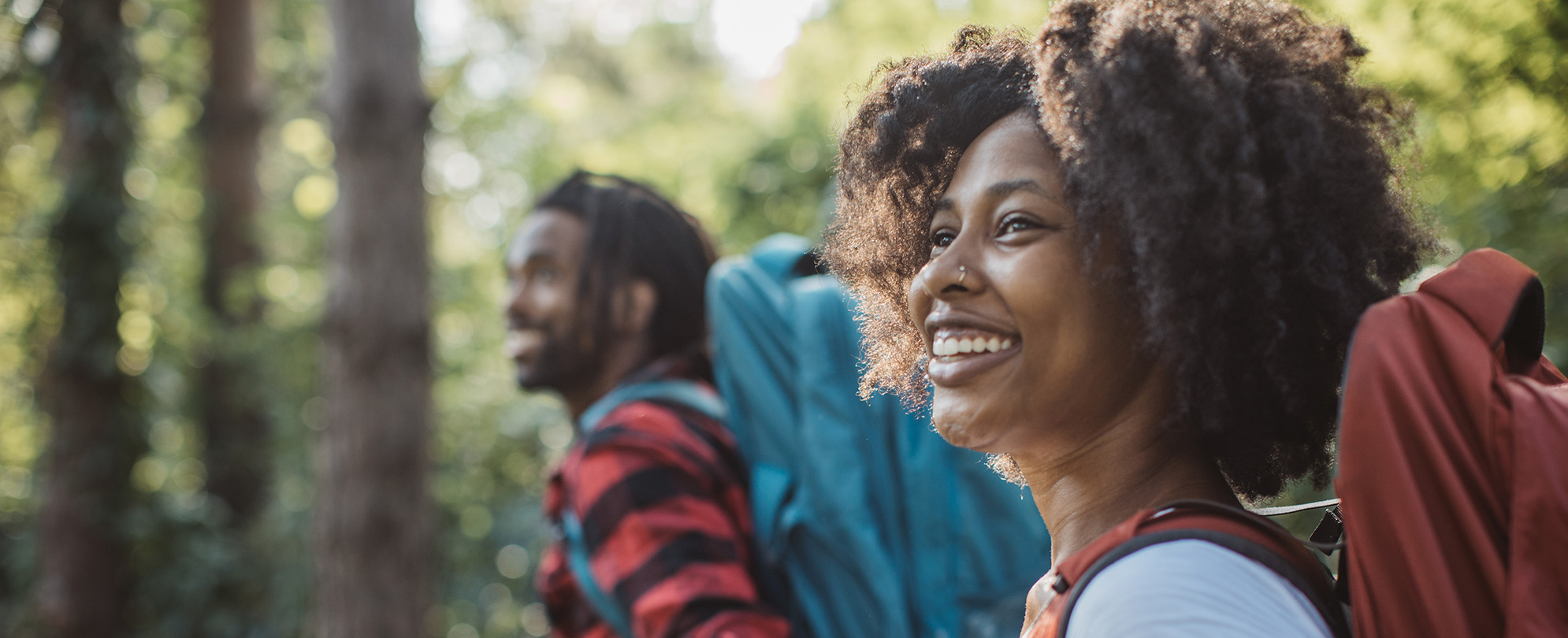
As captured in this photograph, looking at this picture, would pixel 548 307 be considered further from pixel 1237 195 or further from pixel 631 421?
pixel 1237 195

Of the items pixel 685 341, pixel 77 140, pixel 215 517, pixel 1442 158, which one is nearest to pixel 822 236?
pixel 685 341

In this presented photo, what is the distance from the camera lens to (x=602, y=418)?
258cm

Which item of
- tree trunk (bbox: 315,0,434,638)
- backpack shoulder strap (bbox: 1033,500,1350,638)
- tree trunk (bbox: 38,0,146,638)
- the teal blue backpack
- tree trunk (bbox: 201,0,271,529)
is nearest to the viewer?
backpack shoulder strap (bbox: 1033,500,1350,638)

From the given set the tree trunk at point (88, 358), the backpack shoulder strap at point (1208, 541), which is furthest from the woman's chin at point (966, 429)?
the tree trunk at point (88, 358)

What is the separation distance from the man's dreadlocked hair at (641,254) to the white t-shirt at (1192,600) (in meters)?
2.23

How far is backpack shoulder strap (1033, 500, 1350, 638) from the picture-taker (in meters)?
0.99

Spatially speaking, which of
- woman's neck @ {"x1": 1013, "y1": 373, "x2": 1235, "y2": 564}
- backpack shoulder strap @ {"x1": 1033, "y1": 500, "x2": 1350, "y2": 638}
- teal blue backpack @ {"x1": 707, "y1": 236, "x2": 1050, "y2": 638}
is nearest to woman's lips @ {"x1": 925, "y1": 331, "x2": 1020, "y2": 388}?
woman's neck @ {"x1": 1013, "y1": 373, "x2": 1235, "y2": 564}

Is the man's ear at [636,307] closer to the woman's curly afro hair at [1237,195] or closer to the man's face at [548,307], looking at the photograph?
the man's face at [548,307]

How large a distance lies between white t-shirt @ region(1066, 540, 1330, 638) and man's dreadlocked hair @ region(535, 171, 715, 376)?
223 centimetres

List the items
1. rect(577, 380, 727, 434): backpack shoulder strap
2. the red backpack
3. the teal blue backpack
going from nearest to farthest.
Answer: the red backpack
the teal blue backpack
rect(577, 380, 727, 434): backpack shoulder strap

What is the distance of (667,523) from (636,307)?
0.95 m

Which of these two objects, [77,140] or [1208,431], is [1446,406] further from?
[77,140]

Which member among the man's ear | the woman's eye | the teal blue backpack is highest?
the woman's eye

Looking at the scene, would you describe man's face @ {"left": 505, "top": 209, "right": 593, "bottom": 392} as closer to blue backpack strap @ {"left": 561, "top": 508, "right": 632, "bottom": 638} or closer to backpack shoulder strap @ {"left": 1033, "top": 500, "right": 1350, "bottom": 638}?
blue backpack strap @ {"left": 561, "top": 508, "right": 632, "bottom": 638}
